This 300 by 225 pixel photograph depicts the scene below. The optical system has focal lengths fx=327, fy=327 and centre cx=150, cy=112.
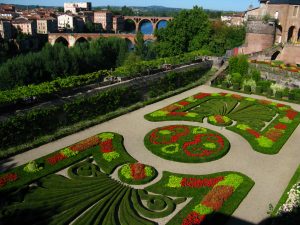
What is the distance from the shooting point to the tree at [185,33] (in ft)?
180

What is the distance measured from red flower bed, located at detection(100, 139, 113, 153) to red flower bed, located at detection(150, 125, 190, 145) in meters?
3.12

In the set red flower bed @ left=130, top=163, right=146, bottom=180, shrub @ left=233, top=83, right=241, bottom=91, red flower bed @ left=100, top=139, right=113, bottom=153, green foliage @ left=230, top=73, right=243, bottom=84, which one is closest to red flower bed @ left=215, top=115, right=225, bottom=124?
red flower bed @ left=100, top=139, right=113, bottom=153

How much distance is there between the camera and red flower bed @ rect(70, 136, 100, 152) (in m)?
22.6

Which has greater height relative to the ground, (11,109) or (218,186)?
(11,109)

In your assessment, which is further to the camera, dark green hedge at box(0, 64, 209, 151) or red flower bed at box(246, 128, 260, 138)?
red flower bed at box(246, 128, 260, 138)

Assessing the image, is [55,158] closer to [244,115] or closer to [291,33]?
[244,115]

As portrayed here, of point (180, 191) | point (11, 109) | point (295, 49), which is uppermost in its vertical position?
point (295, 49)

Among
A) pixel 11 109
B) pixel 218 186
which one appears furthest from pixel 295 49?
pixel 11 109

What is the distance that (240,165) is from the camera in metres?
21.5

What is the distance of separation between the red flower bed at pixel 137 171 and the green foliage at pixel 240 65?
2736 cm

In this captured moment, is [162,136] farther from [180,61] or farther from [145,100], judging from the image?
[180,61]

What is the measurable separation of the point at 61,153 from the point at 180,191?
28.3ft

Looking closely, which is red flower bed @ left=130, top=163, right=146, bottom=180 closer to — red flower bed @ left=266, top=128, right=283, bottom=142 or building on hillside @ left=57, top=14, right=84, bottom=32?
red flower bed @ left=266, top=128, right=283, bottom=142

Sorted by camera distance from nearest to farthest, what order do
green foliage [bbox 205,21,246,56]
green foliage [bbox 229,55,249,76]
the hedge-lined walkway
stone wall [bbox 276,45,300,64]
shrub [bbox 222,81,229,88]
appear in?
the hedge-lined walkway < shrub [bbox 222,81,229,88] < green foliage [bbox 229,55,249,76] < stone wall [bbox 276,45,300,64] < green foliage [bbox 205,21,246,56]
